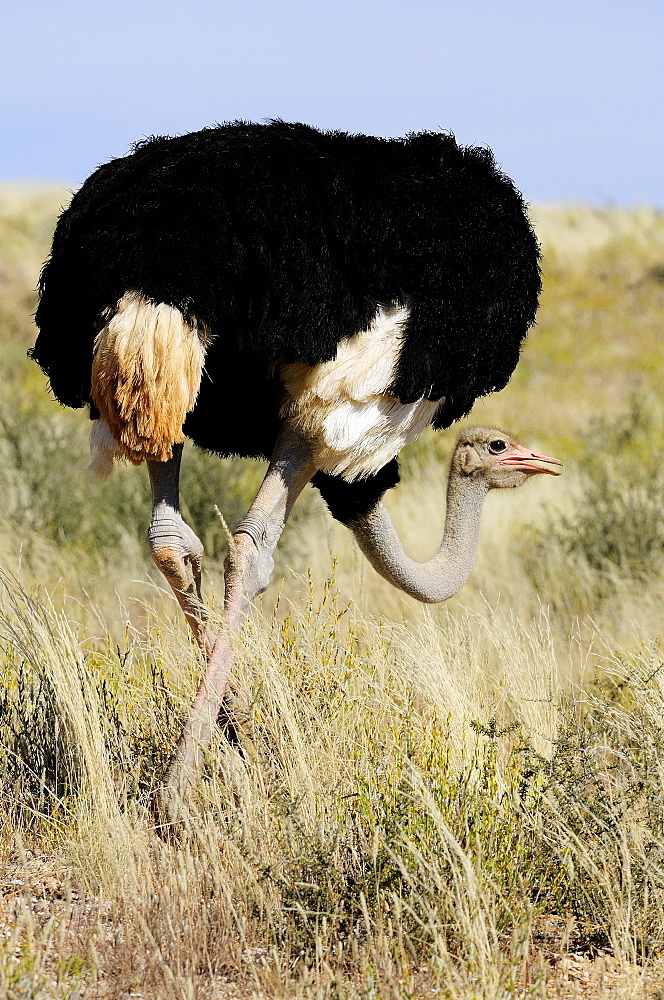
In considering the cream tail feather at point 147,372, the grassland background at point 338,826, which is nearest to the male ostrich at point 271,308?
the cream tail feather at point 147,372

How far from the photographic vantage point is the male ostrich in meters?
3.16

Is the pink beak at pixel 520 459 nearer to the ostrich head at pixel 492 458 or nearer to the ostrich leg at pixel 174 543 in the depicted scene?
the ostrich head at pixel 492 458

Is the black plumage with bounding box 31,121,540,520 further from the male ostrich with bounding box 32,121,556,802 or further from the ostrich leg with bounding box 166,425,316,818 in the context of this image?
the ostrich leg with bounding box 166,425,316,818

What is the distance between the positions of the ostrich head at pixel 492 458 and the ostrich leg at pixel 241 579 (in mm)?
864

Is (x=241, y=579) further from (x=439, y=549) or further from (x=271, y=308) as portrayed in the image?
(x=439, y=549)

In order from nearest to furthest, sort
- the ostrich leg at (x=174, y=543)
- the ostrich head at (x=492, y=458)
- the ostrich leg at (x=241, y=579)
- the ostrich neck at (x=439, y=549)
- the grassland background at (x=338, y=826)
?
the grassland background at (x=338, y=826), the ostrich leg at (x=241, y=579), the ostrich leg at (x=174, y=543), the ostrich neck at (x=439, y=549), the ostrich head at (x=492, y=458)

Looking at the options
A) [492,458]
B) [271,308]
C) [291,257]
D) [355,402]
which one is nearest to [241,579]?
[355,402]

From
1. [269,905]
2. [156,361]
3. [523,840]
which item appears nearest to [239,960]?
[269,905]

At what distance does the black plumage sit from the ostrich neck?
0.53 metres

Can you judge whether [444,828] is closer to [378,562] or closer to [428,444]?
[378,562]

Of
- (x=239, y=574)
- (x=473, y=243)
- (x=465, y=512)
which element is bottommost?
(x=239, y=574)

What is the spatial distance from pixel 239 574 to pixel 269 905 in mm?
971

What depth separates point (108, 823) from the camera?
3.14m

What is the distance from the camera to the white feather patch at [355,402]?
336 cm
